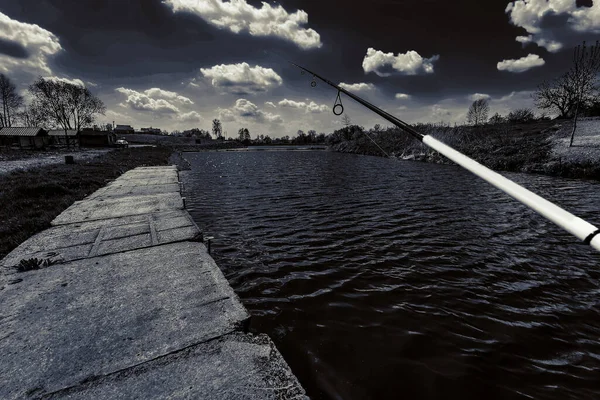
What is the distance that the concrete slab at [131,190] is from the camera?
10170 mm

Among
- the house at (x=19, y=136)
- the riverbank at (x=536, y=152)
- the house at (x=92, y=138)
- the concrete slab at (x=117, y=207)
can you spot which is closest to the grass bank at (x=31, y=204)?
the concrete slab at (x=117, y=207)

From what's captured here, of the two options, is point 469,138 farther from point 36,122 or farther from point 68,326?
point 36,122

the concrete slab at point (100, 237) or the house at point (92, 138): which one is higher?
the house at point (92, 138)

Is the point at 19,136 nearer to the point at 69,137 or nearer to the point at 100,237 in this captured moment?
the point at 69,137

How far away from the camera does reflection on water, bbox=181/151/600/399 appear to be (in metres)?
3.08

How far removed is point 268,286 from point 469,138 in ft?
167

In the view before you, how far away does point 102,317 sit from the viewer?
9.84 ft

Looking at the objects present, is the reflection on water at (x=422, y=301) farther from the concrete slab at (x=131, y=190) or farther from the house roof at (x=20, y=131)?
the house roof at (x=20, y=131)

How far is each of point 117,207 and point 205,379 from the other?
782 cm

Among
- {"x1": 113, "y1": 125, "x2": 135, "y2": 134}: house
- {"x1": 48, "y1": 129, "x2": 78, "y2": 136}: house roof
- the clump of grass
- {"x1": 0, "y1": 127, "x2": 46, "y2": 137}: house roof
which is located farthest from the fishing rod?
{"x1": 113, "y1": 125, "x2": 135, "y2": 134}: house

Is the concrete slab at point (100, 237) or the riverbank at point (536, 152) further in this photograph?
the riverbank at point (536, 152)

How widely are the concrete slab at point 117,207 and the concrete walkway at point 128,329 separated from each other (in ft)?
6.40

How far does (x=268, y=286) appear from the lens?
→ 5.07 metres

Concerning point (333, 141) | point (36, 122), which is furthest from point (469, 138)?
point (36, 122)
